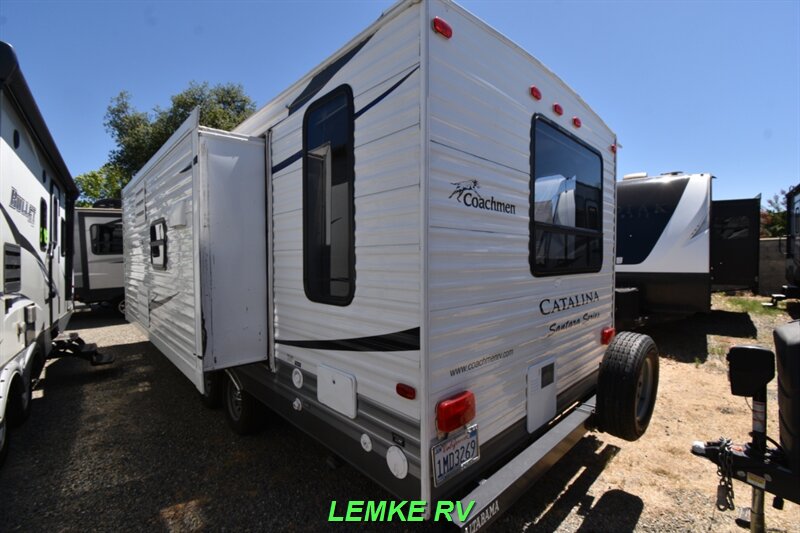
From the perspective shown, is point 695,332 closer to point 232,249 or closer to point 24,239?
point 232,249

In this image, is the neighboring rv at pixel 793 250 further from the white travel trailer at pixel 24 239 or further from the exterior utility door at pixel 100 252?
the exterior utility door at pixel 100 252

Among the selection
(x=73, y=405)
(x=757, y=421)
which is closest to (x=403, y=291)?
(x=757, y=421)

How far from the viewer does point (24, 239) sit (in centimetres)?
360

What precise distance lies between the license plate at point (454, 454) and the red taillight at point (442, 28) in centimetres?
184

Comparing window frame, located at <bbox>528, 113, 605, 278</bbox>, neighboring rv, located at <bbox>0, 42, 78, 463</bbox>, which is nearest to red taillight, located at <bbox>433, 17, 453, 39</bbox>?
window frame, located at <bbox>528, 113, 605, 278</bbox>

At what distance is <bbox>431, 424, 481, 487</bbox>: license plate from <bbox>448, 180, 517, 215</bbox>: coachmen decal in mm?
1103

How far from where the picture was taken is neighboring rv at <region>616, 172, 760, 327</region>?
608 cm

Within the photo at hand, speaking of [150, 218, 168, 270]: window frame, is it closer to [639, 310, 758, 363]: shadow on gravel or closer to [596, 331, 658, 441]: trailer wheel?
[596, 331, 658, 441]: trailer wheel

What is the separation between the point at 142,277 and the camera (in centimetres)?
475

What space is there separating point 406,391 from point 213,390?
3.02m

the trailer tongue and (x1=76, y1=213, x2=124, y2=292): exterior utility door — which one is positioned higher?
(x1=76, y1=213, x2=124, y2=292): exterior utility door

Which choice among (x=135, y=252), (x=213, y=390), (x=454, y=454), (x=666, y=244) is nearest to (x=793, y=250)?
(x=666, y=244)

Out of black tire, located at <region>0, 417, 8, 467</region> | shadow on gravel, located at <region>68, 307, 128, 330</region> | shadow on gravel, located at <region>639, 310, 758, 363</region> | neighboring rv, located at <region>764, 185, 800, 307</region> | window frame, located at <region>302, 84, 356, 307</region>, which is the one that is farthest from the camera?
shadow on gravel, located at <region>68, 307, 128, 330</region>

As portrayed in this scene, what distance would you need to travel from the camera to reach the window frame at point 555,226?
2502mm
